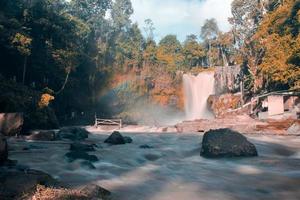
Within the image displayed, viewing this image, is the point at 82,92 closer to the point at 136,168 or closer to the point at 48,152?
the point at 48,152

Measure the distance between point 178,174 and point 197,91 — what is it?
44.4 m

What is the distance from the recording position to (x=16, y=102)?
86.7ft

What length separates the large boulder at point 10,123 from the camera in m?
21.2

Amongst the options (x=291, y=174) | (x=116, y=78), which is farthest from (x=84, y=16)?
Result: (x=291, y=174)

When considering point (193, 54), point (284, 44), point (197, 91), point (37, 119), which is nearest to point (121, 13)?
point (193, 54)

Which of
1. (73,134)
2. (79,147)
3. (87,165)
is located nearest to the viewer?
(87,165)

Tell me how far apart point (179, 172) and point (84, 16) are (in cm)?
7150

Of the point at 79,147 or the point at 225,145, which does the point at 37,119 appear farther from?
the point at 225,145

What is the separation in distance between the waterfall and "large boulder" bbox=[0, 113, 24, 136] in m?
34.1

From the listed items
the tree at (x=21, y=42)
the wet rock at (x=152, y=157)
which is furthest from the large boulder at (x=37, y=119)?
the wet rock at (x=152, y=157)

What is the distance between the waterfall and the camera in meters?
53.2

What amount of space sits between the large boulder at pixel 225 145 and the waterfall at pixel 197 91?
3740 cm

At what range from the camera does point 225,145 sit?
571 inches

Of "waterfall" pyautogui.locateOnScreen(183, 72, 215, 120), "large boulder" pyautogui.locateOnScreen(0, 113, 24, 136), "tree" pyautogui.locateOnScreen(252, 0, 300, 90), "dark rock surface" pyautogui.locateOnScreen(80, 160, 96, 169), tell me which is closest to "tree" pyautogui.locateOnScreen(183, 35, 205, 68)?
"waterfall" pyautogui.locateOnScreen(183, 72, 215, 120)
